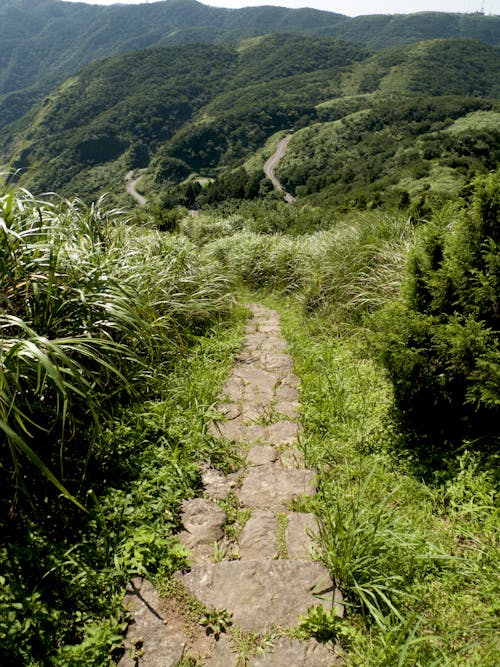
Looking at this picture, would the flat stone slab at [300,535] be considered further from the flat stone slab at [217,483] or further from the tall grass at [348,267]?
the tall grass at [348,267]

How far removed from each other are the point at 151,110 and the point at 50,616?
131 meters

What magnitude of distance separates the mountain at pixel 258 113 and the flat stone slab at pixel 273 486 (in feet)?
131

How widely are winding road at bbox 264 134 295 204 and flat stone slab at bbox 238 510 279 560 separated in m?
54.3

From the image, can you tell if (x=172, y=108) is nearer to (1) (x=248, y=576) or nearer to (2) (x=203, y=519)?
(2) (x=203, y=519)

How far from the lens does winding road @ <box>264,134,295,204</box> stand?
2250 inches

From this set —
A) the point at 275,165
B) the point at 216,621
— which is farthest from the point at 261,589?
the point at 275,165

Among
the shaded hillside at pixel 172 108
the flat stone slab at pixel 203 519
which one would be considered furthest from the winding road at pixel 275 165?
the flat stone slab at pixel 203 519

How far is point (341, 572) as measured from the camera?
1.57 metres

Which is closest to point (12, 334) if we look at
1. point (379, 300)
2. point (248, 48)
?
point (379, 300)

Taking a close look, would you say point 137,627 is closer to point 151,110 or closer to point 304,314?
point 304,314

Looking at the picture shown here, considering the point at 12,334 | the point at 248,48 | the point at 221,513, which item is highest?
the point at 248,48

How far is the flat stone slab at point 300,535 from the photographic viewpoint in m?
1.75

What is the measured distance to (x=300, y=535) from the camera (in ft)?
6.00

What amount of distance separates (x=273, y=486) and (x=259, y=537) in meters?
0.36
